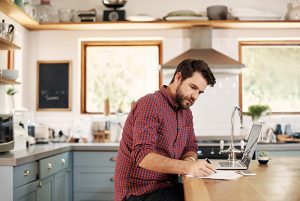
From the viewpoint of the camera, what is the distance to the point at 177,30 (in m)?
5.19

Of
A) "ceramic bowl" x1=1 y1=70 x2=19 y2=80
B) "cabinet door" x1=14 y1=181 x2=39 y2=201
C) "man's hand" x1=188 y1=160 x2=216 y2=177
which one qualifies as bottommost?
"cabinet door" x1=14 y1=181 x2=39 y2=201

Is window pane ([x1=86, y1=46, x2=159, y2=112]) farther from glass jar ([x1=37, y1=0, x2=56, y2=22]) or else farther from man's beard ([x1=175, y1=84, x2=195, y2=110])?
man's beard ([x1=175, y1=84, x2=195, y2=110])

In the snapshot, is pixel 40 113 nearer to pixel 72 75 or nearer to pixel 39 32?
pixel 72 75

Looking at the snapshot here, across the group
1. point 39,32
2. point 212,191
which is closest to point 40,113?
point 39,32

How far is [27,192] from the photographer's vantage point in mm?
3283

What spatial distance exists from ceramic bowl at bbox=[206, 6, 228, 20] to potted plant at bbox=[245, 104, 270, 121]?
3.22ft

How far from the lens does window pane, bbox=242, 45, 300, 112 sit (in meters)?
5.29

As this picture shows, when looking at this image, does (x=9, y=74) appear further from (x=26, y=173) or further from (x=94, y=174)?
(x=94, y=174)

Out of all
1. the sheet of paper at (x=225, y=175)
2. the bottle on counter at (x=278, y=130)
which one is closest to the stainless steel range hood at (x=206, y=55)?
the bottle on counter at (x=278, y=130)

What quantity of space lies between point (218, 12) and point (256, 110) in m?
1.10

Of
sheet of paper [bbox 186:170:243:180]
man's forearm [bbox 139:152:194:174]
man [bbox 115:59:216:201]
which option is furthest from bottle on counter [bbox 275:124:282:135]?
man's forearm [bbox 139:152:194:174]

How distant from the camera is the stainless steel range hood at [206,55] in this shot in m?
4.72

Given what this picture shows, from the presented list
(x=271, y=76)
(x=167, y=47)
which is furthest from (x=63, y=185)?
(x=271, y=76)

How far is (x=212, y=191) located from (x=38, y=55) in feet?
12.2
